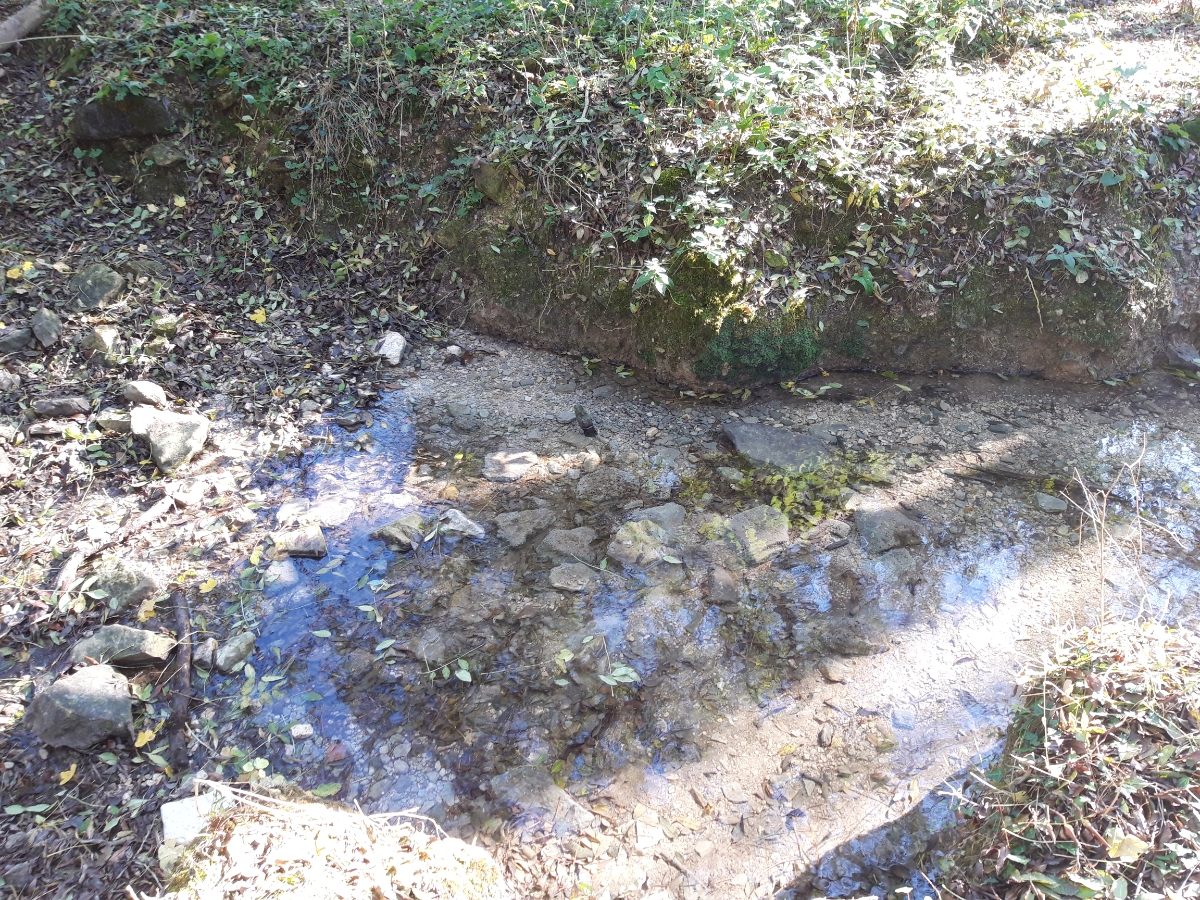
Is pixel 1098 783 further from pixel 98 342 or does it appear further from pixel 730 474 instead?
pixel 98 342

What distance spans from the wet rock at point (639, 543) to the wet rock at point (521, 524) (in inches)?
16.7

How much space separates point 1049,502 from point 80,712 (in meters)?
4.97

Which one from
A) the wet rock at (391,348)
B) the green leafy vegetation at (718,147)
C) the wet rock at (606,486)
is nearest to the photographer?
the wet rock at (606,486)

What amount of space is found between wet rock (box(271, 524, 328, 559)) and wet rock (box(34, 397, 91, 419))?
4.91 ft

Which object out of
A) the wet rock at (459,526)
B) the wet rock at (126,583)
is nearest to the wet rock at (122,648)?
the wet rock at (126,583)

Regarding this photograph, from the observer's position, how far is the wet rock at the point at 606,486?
4.17 meters

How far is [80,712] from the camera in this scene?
2.80 metres

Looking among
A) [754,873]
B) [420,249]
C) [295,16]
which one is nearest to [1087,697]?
[754,873]

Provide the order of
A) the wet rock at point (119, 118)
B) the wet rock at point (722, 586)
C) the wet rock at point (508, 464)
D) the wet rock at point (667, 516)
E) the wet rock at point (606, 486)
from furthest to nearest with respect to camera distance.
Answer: the wet rock at point (119, 118) → the wet rock at point (508, 464) → the wet rock at point (606, 486) → the wet rock at point (667, 516) → the wet rock at point (722, 586)

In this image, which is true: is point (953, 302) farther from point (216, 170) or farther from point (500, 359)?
point (216, 170)

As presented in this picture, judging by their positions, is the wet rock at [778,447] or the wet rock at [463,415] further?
the wet rock at [463,415]

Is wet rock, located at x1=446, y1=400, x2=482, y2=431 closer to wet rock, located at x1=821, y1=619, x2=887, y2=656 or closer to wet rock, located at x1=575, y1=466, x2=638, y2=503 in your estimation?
wet rock, located at x1=575, y1=466, x2=638, y2=503

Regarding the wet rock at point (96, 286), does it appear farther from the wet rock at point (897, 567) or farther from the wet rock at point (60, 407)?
the wet rock at point (897, 567)

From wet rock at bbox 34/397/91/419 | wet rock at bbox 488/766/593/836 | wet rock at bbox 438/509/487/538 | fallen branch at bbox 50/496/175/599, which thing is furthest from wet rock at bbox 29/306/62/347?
wet rock at bbox 488/766/593/836
